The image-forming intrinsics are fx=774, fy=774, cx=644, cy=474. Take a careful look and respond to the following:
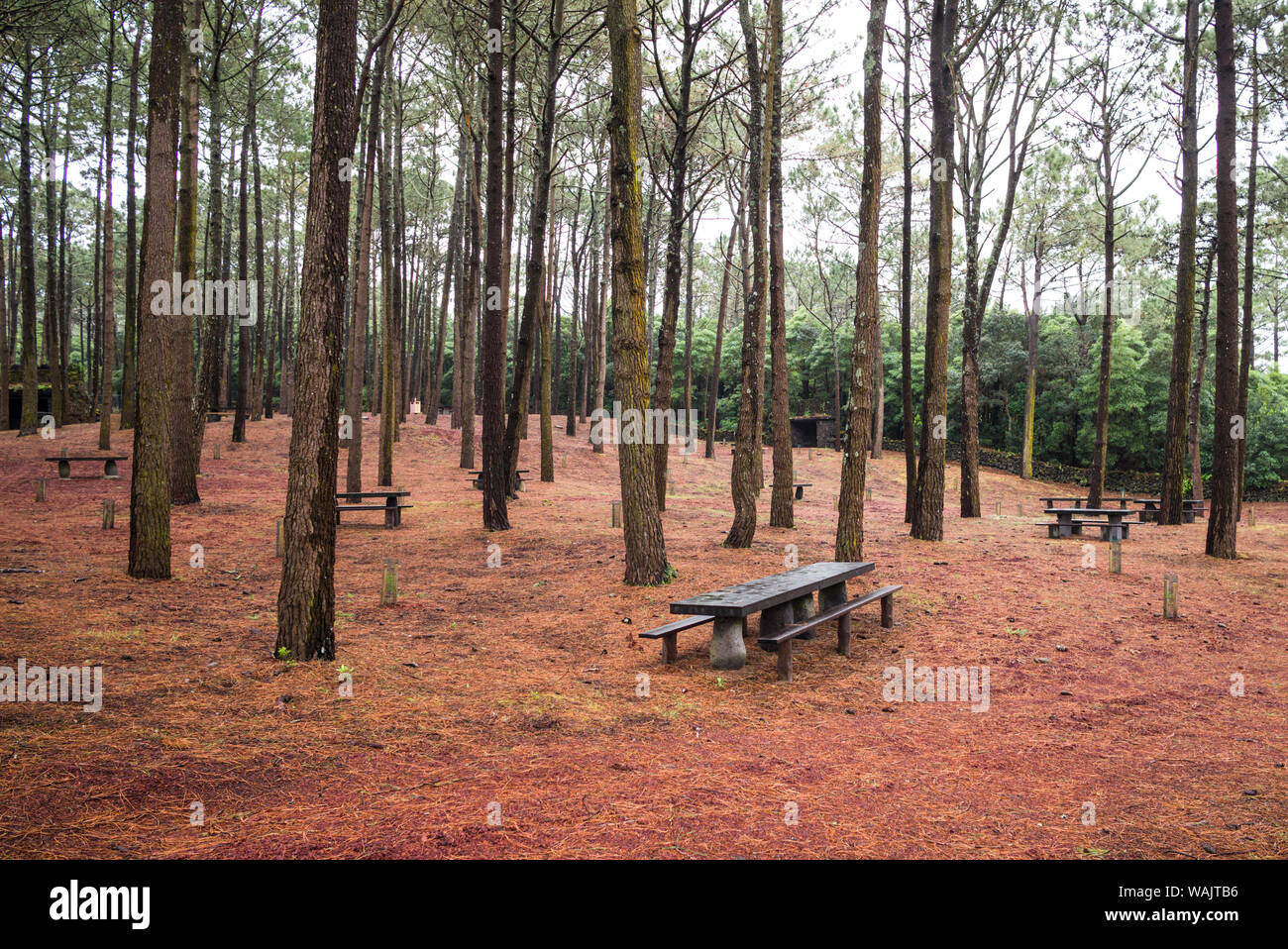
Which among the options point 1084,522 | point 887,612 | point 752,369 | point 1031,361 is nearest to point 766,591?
point 887,612

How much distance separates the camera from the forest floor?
3.47 metres

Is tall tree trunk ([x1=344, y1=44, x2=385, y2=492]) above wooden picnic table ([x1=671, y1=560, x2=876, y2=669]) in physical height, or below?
above

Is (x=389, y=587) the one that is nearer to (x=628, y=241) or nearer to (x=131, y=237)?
(x=628, y=241)

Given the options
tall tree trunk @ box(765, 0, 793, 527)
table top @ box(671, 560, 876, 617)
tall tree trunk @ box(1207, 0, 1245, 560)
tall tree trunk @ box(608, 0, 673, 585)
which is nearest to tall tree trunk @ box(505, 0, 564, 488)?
tall tree trunk @ box(765, 0, 793, 527)

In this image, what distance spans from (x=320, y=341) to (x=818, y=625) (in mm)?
4696

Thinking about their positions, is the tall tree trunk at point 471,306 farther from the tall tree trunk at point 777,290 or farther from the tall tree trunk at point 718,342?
the tall tree trunk at point 718,342

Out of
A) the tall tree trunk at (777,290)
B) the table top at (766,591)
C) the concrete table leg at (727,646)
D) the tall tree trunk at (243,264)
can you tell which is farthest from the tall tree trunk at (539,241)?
the tall tree trunk at (243,264)

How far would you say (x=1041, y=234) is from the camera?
3020 cm

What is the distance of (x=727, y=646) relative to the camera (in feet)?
20.5

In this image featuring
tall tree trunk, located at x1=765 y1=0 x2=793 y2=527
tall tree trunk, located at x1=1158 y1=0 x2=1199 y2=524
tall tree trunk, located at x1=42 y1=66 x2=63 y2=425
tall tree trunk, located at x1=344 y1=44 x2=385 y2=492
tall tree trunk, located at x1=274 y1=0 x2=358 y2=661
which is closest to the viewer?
tall tree trunk, located at x1=274 y1=0 x2=358 y2=661

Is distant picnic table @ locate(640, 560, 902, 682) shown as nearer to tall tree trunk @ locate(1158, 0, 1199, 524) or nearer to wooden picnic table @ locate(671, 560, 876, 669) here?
wooden picnic table @ locate(671, 560, 876, 669)

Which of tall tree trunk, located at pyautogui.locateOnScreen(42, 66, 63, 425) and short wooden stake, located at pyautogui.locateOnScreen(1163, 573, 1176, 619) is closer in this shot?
short wooden stake, located at pyautogui.locateOnScreen(1163, 573, 1176, 619)

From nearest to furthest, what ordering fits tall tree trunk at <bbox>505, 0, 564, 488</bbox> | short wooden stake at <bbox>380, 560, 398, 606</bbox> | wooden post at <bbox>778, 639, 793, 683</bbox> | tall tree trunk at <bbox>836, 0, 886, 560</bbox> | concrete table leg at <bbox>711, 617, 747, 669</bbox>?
wooden post at <bbox>778, 639, 793, 683</bbox> → concrete table leg at <bbox>711, 617, 747, 669</bbox> → short wooden stake at <bbox>380, 560, 398, 606</bbox> → tall tree trunk at <bbox>836, 0, 886, 560</bbox> → tall tree trunk at <bbox>505, 0, 564, 488</bbox>
